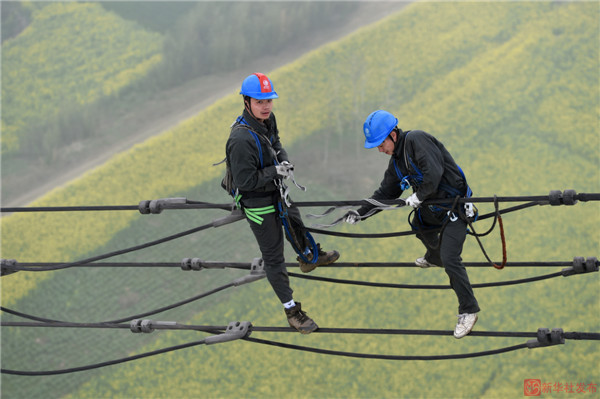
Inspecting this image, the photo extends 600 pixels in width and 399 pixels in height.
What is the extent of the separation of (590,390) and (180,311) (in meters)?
13.5

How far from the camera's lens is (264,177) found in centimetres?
729

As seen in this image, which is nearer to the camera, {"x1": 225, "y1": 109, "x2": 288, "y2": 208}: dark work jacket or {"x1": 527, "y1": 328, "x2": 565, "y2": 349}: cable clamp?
{"x1": 527, "y1": 328, "x2": 565, "y2": 349}: cable clamp

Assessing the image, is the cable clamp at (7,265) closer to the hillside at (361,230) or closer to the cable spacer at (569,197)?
the cable spacer at (569,197)

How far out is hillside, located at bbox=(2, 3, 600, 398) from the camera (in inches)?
846

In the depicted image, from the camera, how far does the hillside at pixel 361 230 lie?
21.5 meters

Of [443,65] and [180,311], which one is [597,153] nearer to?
[443,65]

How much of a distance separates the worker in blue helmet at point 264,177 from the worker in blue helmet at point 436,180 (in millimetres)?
1084

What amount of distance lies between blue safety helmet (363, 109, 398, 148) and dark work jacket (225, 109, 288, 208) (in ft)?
3.62

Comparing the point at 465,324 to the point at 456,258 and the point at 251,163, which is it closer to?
the point at 456,258

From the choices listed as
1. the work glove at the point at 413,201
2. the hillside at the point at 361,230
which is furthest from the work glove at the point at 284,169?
the hillside at the point at 361,230
